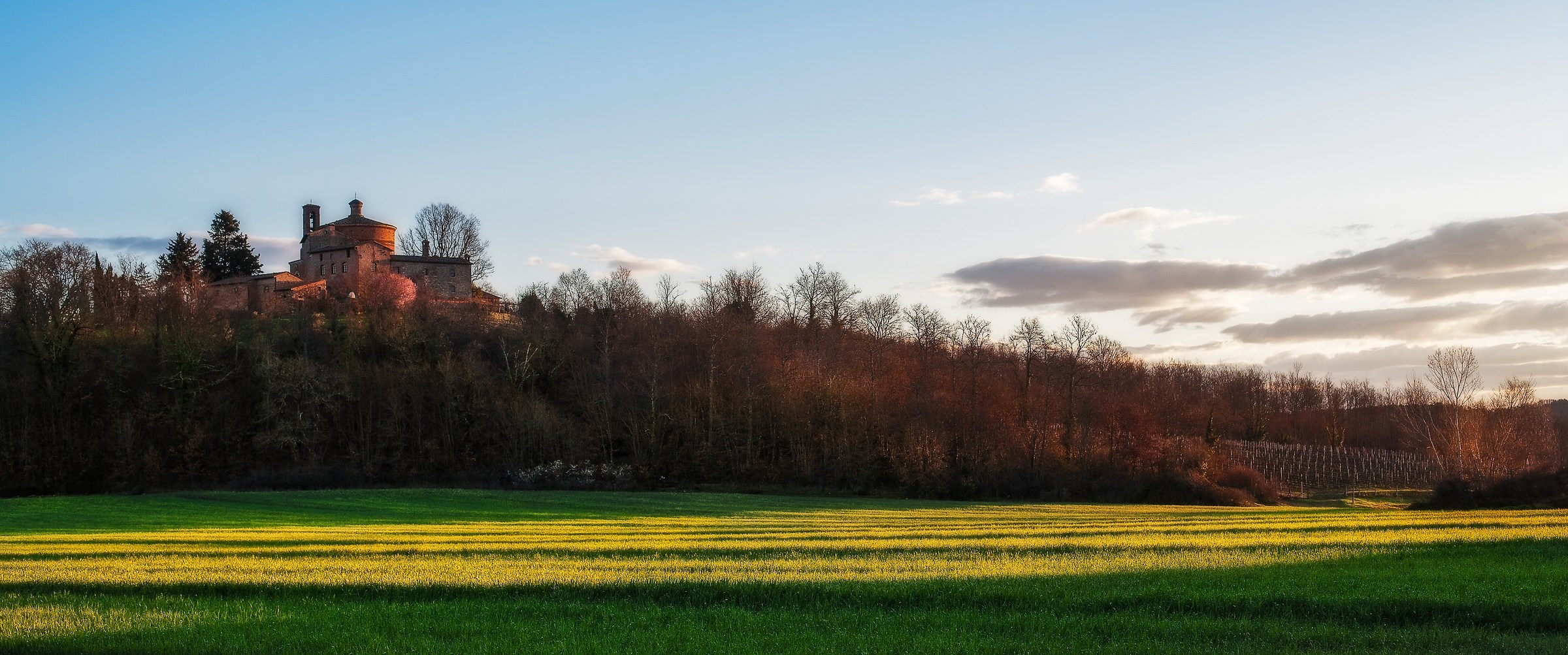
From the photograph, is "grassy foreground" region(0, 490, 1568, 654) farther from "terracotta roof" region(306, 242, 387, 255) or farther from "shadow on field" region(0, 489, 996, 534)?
"terracotta roof" region(306, 242, 387, 255)

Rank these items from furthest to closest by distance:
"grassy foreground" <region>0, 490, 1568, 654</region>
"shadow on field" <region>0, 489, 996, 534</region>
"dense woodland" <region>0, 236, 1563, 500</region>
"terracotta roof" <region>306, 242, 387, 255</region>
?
"terracotta roof" <region>306, 242, 387, 255</region> < "dense woodland" <region>0, 236, 1563, 500</region> < "shadow on field" <region>0, 489, 996, 534</region> < "grassy foreground" <region>0, 490, 1568, 654</region>

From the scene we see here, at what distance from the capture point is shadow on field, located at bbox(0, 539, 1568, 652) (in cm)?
1194

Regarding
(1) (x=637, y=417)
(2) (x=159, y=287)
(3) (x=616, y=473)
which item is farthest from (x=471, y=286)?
(3) (x=616, y=473)

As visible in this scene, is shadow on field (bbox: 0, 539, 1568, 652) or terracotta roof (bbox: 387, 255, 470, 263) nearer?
shadow on field (bbox: 0, 539, 1568, 652)

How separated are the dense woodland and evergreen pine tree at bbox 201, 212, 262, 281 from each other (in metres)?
23.1

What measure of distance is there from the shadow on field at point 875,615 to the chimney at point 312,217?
363ft

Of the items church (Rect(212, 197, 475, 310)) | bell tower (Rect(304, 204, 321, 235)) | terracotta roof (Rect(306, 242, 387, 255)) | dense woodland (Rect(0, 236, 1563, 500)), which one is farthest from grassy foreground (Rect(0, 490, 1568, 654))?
bell tower (Rect(304, 204, 321, 235))

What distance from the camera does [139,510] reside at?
136ft

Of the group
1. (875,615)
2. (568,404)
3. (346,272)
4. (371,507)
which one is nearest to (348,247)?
(346,272)

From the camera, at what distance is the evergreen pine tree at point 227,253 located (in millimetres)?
101062

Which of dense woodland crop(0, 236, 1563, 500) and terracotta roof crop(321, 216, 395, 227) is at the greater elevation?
terracotta roof crop(321, 216, 395, 227)

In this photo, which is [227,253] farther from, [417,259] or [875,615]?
[875,615]

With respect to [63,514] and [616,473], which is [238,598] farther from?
[616,473]

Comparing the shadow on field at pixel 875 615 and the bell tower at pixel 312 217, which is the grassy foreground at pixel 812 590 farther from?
the bell tower at pixel 312 217
